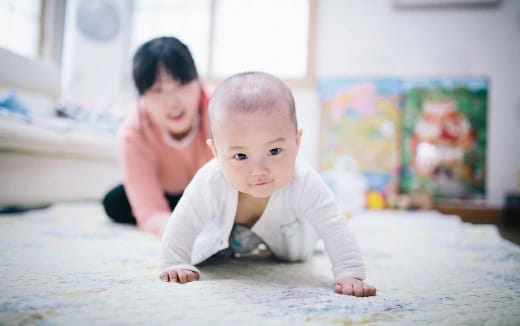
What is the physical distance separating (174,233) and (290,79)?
2884 mm

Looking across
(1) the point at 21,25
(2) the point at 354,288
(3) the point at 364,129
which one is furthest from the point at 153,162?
(1) the point at 21,25

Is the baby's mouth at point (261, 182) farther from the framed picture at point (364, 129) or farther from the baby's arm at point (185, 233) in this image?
the framed picture at point (364, 129)

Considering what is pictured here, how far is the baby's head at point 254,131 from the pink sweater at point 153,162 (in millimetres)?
554

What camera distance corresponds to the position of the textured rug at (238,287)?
0.48 metres

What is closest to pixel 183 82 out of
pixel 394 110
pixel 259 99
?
pixel 259 99

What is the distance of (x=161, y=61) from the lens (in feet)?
3.53

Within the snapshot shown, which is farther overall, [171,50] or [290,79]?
[290,79]

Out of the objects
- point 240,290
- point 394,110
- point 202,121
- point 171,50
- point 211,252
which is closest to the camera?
point 240,290

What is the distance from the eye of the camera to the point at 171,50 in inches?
42.7

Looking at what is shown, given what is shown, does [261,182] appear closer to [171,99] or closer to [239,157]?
[239,157]

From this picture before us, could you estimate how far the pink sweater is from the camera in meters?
1.18

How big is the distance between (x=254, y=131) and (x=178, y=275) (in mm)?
294

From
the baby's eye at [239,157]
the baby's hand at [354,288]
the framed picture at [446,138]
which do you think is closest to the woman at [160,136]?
the baby's eye at [239,157]

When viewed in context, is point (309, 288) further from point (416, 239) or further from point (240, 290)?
point (416, 239)
